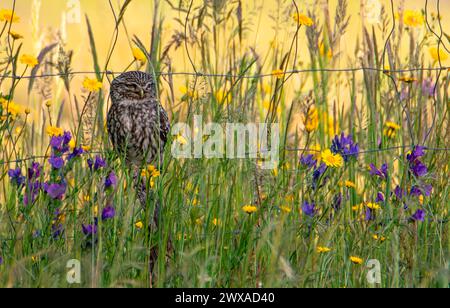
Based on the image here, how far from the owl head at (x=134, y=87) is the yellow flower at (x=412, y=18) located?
1.35 metres

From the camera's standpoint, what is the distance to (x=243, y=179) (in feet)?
14.2

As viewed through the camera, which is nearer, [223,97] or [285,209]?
[285,209]

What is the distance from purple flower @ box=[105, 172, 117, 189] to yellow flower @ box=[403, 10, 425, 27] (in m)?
2.05

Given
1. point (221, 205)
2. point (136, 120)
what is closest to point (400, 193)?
point (221, 205)

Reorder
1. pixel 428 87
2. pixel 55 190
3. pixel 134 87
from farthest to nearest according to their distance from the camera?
pixel 428 87
pixel 134 87
pixel 55 190

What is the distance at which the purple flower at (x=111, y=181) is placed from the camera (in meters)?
3.69

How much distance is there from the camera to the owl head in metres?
4.94

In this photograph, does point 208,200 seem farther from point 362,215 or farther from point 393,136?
point 393,136

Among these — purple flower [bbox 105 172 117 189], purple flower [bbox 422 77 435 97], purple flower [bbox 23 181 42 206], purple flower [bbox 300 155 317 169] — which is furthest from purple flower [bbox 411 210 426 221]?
purple flower [bbox 422 77 435 97]

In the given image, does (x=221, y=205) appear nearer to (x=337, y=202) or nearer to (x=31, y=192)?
(x=337, y=202)

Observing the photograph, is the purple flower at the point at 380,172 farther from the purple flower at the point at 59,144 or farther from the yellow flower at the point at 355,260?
the purple flower at the point at 59,144

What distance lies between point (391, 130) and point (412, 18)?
0.66 m

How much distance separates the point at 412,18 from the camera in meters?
5.11

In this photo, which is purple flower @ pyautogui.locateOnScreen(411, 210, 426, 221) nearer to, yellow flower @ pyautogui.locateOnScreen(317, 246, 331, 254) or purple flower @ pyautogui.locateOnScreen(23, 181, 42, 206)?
yellow flower @ pyautogui.locateOnScreen(317, 246, 331, 254)
